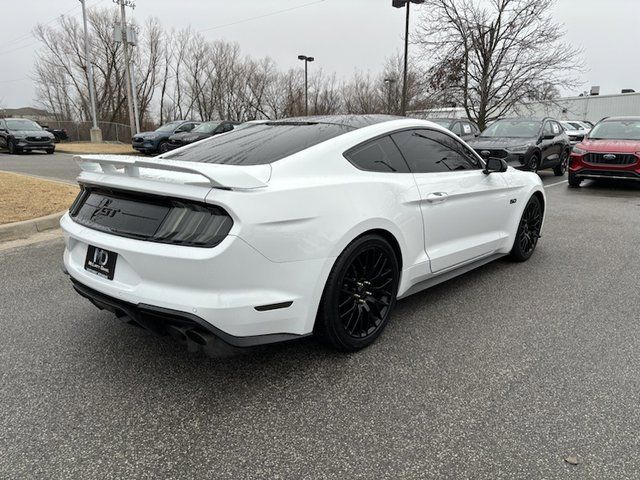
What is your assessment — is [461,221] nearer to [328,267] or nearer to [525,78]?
[328,267]

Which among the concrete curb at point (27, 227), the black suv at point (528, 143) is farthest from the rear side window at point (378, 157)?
the black suv at point (528, 143)

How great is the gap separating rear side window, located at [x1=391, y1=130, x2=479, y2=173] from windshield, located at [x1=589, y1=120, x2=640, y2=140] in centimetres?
859

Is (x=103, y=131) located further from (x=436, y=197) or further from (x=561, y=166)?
(x=436, y=197)

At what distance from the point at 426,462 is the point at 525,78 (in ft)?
74.6

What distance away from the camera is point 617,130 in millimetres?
10844

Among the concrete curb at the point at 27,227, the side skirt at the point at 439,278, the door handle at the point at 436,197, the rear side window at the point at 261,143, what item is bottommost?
the concrete curb at the point at 27,227

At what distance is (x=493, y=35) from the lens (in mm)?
20703

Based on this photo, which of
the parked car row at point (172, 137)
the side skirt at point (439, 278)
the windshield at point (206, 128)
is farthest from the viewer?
the windshield at point (206, 128)

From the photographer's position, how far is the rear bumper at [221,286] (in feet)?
7.59

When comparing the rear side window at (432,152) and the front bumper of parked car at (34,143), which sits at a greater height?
the rear side window at (432,152)

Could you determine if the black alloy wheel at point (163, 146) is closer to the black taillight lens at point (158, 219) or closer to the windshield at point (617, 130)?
the windshield at point (617, 130)

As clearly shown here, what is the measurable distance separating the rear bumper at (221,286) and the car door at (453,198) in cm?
123

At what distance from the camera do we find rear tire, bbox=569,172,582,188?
35.8 ft

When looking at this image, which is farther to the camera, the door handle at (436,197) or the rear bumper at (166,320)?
the door handle at (436,197)
